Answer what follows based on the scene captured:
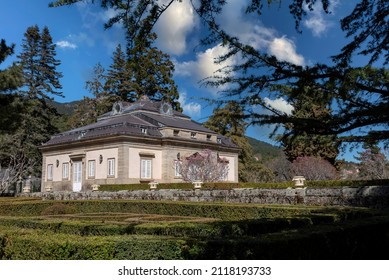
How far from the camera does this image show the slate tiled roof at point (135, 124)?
3247 cm

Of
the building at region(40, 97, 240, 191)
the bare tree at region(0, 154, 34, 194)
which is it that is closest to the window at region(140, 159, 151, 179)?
the building at region(40, 97, 240, 191)

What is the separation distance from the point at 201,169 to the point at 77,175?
10845 millimetres

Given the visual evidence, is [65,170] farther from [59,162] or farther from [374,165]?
[374,165]

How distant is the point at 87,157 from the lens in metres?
33.7

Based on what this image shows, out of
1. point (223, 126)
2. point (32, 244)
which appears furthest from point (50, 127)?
point (223, 126)

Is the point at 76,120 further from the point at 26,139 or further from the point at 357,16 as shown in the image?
the point at 357,16

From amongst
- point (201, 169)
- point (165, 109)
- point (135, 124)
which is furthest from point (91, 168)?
point (165, 109)

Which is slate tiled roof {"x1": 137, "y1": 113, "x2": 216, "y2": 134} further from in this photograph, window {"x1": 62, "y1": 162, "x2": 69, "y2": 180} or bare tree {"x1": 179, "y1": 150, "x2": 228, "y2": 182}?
window {"x1": 62, "y1": 162, "x2": 69, "y2": 180}

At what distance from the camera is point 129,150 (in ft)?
102

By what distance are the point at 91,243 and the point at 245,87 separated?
3.70 m

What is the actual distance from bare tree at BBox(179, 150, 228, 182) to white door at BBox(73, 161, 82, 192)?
8.63 meters

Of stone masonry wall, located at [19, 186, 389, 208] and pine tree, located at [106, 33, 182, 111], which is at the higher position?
pine tree, located at [106, 33, 182, 111]

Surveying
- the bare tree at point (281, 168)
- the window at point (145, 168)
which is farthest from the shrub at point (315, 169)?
the window at point (145, 168)

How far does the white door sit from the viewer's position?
1347 inches
